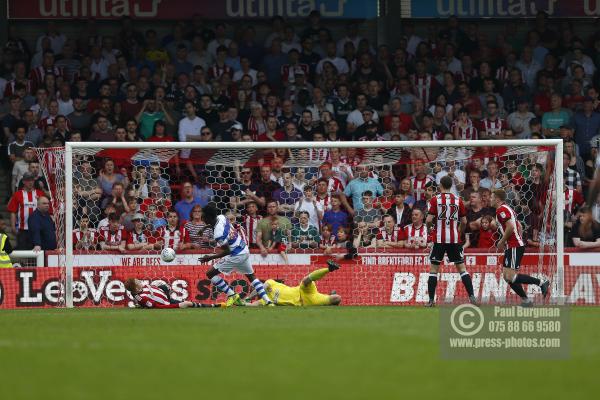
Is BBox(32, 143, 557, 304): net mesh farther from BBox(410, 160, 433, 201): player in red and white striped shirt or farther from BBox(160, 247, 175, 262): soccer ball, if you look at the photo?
BBox(160, 247, 175, 262): soccer ball

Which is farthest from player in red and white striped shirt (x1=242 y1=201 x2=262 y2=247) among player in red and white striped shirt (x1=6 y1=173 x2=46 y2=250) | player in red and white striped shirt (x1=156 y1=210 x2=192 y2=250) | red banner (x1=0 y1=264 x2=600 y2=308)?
player in red and white striped shirt (x1=6 y1=173 x2=46 y2=250)

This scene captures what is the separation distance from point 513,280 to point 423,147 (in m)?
3.48

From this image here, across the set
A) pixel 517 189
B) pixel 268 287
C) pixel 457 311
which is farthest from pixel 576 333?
pixel 517 189

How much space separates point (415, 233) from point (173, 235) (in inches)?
160

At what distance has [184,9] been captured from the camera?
84.2ft

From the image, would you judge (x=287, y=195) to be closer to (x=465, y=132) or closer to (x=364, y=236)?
(x=364, y=236)

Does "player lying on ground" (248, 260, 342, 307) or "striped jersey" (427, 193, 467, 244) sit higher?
"striped jersey" (427, 193, 467, 244)

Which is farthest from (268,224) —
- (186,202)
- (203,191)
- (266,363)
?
(266,363)

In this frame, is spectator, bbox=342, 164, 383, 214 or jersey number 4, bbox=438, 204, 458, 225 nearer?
jersey number 4, bbox=438, 204, 458, 225

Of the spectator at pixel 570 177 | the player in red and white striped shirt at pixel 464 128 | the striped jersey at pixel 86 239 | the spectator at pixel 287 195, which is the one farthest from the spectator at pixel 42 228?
the spectator at pixel 570 177

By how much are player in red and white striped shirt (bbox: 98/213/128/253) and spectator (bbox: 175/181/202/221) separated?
100cm

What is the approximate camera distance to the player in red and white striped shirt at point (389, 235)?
1934 cm

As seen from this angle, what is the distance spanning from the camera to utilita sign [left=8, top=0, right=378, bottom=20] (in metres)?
25.4

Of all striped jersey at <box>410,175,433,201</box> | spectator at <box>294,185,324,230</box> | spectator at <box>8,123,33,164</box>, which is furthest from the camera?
spectator at <box>8,123,33,164</box>
